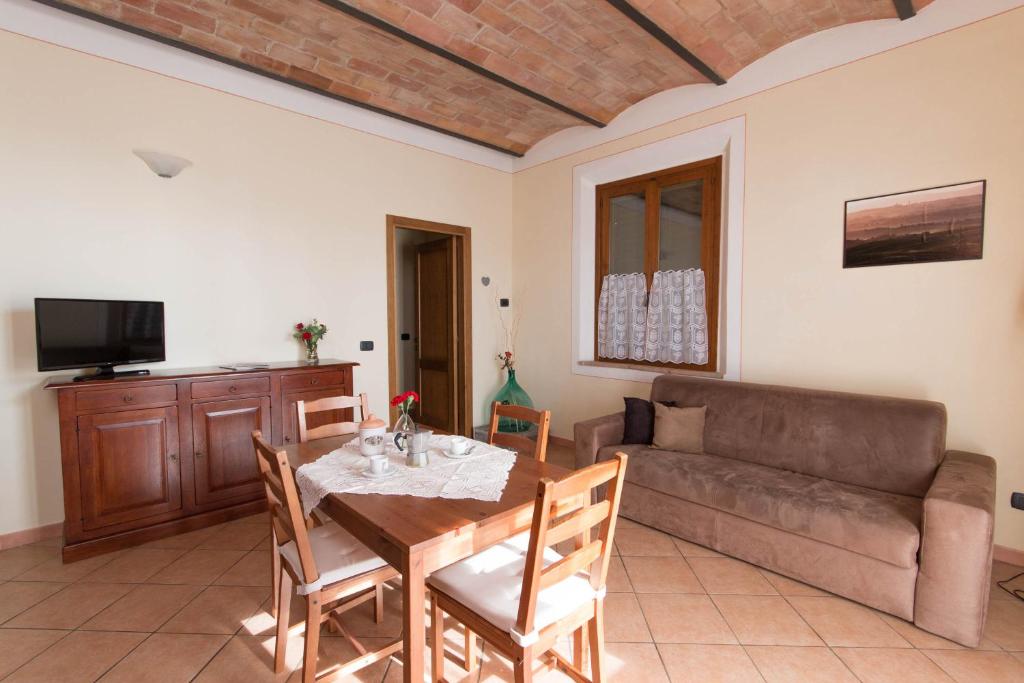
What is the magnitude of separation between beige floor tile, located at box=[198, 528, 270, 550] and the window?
3.06 metres

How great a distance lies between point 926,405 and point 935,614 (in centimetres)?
105

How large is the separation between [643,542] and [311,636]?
1.92 metres

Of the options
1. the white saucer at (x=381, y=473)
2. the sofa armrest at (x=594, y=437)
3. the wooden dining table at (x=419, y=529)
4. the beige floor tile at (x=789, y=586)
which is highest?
the white saucer at (x=381, y=473)

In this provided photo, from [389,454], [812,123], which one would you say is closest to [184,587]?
[389,454]

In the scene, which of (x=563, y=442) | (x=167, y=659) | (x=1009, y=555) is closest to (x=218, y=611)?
(x=167, y=659)

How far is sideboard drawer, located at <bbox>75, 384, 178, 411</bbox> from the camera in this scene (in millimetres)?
2527

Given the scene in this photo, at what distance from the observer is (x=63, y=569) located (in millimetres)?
2492

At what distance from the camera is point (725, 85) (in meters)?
3.43

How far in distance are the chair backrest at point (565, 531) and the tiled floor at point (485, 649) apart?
67 cm

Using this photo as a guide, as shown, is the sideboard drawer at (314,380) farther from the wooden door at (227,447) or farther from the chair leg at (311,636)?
the chair leg at (311,636)

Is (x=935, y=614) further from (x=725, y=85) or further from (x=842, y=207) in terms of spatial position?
(x=725, y=85)

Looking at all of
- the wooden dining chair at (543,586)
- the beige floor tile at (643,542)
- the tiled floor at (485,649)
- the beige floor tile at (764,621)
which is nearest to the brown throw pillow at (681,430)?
the beige floor tile at (643,542)

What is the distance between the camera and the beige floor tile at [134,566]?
2.41 metres

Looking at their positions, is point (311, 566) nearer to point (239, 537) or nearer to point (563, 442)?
point (239, 537)
